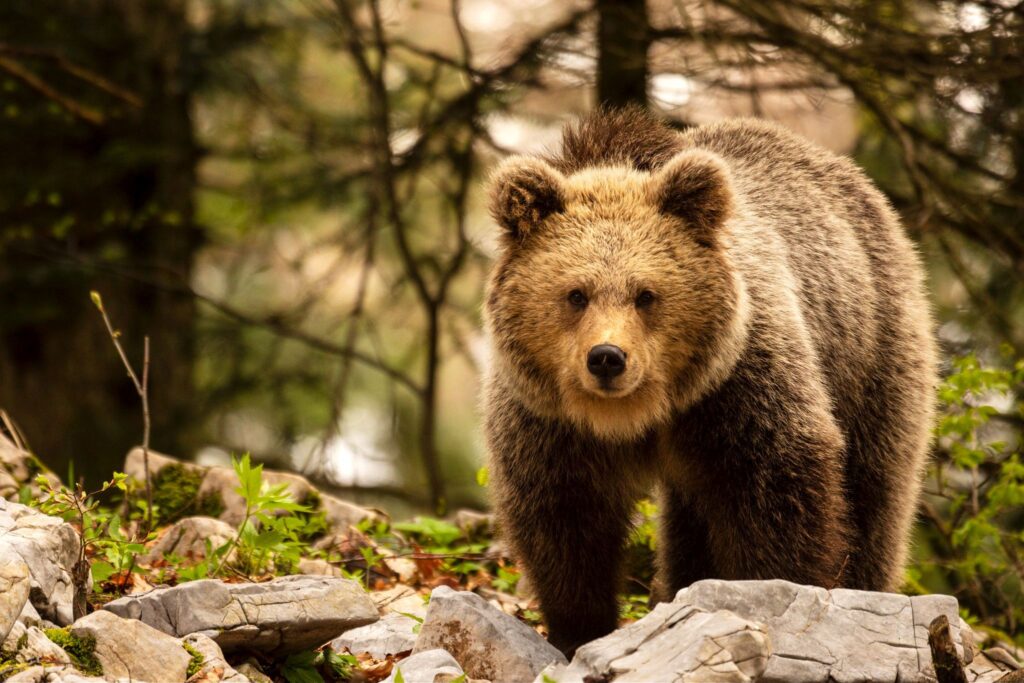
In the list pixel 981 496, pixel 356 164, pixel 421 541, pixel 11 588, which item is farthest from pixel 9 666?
pixel 356 164

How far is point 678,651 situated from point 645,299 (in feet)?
5.18

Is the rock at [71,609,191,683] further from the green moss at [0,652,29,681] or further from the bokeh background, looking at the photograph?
the bokeh background

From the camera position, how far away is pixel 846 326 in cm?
604

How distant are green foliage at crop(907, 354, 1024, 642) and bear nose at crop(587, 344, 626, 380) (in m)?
2.98

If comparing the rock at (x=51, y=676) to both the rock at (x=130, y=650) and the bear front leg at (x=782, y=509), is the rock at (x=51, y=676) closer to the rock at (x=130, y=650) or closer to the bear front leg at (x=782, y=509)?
the rock at (x=130, y=650)

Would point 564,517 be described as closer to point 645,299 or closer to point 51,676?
point 645,299

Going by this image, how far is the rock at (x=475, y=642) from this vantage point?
185 inches

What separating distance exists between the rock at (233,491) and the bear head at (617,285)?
231cm

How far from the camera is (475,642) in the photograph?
471 cm

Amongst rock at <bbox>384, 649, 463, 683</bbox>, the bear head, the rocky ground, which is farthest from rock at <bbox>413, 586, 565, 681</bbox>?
the bear head

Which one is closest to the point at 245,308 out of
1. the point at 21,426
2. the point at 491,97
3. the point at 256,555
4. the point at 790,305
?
the point at 21,426

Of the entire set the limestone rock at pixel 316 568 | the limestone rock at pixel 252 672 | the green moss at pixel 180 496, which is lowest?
the green moss at pixel 180 496

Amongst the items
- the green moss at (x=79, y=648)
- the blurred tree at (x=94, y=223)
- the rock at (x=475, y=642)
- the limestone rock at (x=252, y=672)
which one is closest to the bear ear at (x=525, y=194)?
the rock at (x=475, y=642)

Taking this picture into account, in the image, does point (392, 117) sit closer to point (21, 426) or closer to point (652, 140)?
point (21, 426)
